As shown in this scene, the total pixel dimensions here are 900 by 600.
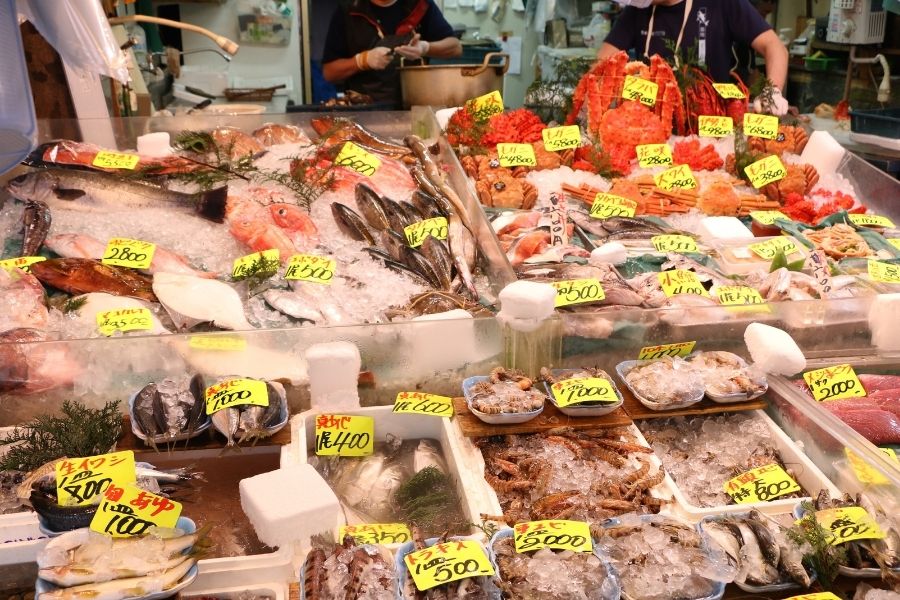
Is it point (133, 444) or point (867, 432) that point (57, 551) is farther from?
point (867, 432)

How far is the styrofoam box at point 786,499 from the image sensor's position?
212 cm

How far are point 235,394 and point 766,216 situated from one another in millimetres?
2977

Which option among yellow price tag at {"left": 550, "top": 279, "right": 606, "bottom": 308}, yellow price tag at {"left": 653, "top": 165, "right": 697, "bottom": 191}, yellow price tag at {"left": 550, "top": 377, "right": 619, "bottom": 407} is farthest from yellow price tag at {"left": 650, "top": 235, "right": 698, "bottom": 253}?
yellow price tag at {"left": 550, "top": 377, "right": 619, "bottom": 407}

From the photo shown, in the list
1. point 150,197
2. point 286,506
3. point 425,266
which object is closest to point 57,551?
point 286,506

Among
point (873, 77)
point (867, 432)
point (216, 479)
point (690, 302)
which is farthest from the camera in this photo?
point (873, 77)

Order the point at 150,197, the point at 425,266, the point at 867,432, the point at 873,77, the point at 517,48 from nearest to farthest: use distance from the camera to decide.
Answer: the point at 867,432 < the point at 425,266 < the point at 150,197 < the point at 873,77 < the point at 517,48

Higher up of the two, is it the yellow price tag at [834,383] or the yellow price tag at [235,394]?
the yellow price tag at [235,394]

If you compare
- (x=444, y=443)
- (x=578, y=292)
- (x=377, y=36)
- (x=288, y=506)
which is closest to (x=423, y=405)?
(x=444, y=443)

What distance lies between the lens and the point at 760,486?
7.40 ft

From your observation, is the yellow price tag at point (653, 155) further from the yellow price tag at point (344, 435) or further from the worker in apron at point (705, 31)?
the yellow price tag at point (344, 435)

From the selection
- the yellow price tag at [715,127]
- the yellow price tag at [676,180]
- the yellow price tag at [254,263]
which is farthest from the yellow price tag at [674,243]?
the yellow price tag at [254,263]

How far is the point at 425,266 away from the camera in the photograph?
3262 mm

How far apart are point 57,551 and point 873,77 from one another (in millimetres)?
8258

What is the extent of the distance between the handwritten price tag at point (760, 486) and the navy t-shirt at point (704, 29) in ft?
12.2
